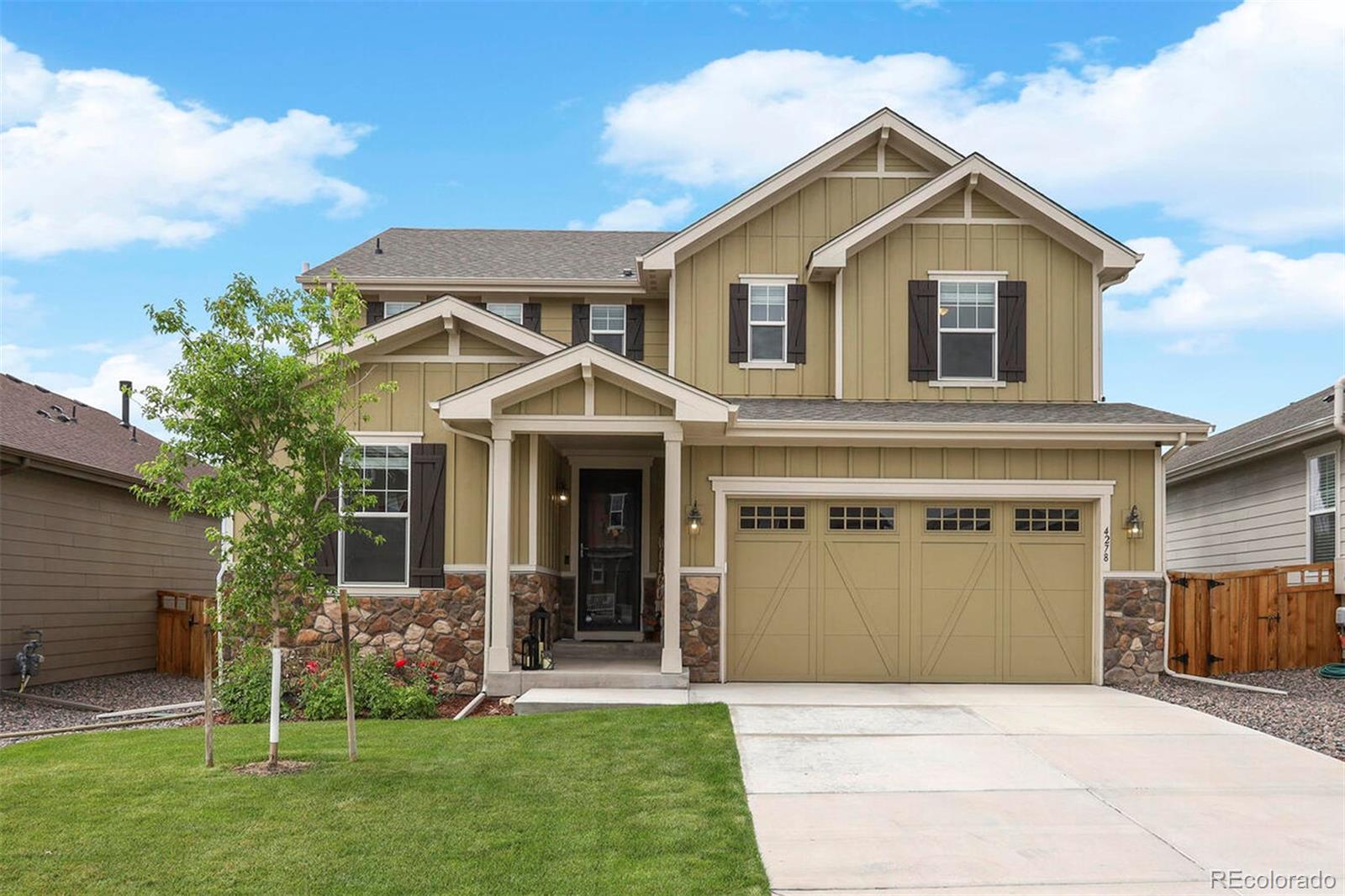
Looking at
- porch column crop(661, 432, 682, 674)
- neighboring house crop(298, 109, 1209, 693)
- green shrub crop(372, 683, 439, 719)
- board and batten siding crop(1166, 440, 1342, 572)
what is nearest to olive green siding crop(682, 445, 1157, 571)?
neighboring house crop(298, 109, 1209, 693)

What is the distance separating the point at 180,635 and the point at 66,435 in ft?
10.9

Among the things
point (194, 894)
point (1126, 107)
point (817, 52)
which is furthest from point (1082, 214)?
point (194, 894)

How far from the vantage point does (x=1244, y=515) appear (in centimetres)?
1705

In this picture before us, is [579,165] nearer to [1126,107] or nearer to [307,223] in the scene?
[307,223]

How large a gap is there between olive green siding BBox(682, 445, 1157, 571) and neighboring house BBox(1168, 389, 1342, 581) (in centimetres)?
341

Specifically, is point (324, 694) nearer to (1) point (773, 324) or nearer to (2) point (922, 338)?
Answer: (1) point (773, 324)

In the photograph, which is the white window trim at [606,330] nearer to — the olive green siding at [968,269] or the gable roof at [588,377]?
the olive green siding at [968,269]

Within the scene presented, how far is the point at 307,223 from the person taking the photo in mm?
18516

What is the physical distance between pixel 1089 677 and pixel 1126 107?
8269mm

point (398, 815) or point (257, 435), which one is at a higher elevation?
point (257, 435)

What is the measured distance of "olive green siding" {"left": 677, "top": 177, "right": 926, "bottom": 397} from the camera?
13.4 m

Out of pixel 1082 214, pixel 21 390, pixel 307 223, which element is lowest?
pixel 21 390

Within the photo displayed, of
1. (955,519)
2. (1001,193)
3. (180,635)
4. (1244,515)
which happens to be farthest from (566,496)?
(1244,515)

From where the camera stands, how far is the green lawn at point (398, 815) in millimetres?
5574
